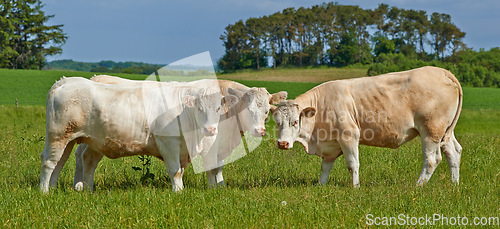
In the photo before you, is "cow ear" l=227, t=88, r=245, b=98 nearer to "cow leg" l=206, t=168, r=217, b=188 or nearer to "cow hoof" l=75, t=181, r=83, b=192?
"cow leg" l=206, t=168, r=217, b=188

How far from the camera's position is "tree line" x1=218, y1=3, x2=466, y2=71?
293ft

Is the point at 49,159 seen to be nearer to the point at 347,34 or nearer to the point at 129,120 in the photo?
the point at 129,120

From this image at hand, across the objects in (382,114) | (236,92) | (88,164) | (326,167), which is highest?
(236,92)

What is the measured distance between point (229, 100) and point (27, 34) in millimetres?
76038

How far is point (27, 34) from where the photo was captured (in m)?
74.2

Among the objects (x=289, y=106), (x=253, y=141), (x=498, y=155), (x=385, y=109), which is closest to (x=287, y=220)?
(x=289, y=106)

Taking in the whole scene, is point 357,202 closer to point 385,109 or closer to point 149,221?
point 385,109

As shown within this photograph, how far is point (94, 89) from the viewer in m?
7.30

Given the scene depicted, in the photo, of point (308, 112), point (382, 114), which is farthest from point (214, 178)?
point (382, 114)

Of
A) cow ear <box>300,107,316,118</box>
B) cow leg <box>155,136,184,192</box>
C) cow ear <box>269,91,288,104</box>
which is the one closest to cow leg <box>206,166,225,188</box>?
cow leg <box>155,136,184,192</box>

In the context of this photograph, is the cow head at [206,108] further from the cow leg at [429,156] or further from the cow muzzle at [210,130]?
the cow leg at [429,156]

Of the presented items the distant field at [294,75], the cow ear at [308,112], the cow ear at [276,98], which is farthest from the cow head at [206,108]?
the distant field at [294,75]

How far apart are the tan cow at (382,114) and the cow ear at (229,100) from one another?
1111 millimetres

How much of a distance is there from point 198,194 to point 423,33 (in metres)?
102
